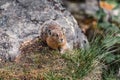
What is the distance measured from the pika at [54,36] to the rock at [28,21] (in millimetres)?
285

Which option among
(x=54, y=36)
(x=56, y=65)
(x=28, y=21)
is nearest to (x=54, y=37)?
(x=54, y=36)

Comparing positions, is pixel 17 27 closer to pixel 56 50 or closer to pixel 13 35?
pixel 13 35

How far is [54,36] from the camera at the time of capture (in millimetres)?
8742

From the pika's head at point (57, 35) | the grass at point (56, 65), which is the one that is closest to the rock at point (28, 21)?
the grass at point (56, 65)

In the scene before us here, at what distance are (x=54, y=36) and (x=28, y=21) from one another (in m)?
0.78

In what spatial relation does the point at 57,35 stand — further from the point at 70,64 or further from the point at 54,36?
the point at 70,64

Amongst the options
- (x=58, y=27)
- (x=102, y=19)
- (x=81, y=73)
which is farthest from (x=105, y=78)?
(x=102, y=19)

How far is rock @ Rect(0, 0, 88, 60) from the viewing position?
8.92 m

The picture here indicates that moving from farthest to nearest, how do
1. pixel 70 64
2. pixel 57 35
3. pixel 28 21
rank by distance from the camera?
pixel 28 21, pixel 57 35, pixel 70 64

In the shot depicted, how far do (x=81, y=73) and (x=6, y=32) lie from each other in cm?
175

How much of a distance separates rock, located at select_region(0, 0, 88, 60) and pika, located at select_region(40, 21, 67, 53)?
11.2 inches

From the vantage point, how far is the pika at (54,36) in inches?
344

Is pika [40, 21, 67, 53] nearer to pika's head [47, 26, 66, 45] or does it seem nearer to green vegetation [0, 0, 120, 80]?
pika's head [47, 26, 66, 45]

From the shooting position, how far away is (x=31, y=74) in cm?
820
